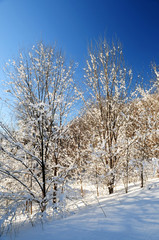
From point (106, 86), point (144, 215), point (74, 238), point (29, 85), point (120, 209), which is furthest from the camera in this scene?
point (106, 86)

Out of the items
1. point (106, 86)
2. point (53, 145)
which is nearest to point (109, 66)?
point (106, 86)

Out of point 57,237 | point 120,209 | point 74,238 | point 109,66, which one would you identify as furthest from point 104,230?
point 109,66

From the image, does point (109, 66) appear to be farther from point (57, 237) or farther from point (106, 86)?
point (57, 237)

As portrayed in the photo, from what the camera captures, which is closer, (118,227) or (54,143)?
(118,227)

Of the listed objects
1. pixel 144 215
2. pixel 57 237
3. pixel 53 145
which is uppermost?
pixel 53 145

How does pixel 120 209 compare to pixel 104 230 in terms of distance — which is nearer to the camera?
pixel 104 230

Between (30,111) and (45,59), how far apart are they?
1.60 meters

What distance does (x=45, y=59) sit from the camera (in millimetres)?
3885

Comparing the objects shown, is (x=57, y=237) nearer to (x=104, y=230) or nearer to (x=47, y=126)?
(x=104, y=230)

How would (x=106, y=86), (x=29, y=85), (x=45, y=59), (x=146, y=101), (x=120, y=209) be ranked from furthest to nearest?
(x=146, y=101) < (x=106, y=86) < (x=45, y=59) < (x=29, y=85) < (x=120, y=209)

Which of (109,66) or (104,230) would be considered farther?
(109,66)

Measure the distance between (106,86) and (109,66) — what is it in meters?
0.75

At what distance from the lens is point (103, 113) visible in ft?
15.6

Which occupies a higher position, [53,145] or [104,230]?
[53,145]
